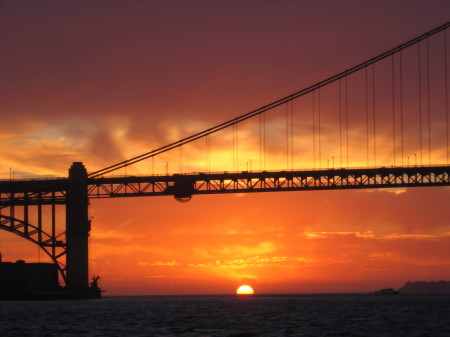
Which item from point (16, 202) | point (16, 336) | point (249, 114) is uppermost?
point (249, 114)

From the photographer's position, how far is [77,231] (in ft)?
511

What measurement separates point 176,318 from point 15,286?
63.6 m

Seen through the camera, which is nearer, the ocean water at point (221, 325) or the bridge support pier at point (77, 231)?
the ocean water at point (221, 325)

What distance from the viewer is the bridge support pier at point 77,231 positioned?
512 feet

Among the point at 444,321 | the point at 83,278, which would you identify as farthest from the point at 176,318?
the point at 83,278

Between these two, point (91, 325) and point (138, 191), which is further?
point (138, 191)

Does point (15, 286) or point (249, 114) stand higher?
point (249, 114)

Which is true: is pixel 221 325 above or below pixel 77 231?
below

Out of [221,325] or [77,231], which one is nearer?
[221,325]

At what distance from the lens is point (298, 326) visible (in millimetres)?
94625

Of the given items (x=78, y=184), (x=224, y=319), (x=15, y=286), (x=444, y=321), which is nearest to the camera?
(x=444, y=321)

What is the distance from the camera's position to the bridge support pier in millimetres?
156000

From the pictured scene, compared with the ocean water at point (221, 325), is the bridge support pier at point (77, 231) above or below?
above

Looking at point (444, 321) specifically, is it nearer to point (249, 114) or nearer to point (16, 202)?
point (249, 114)
